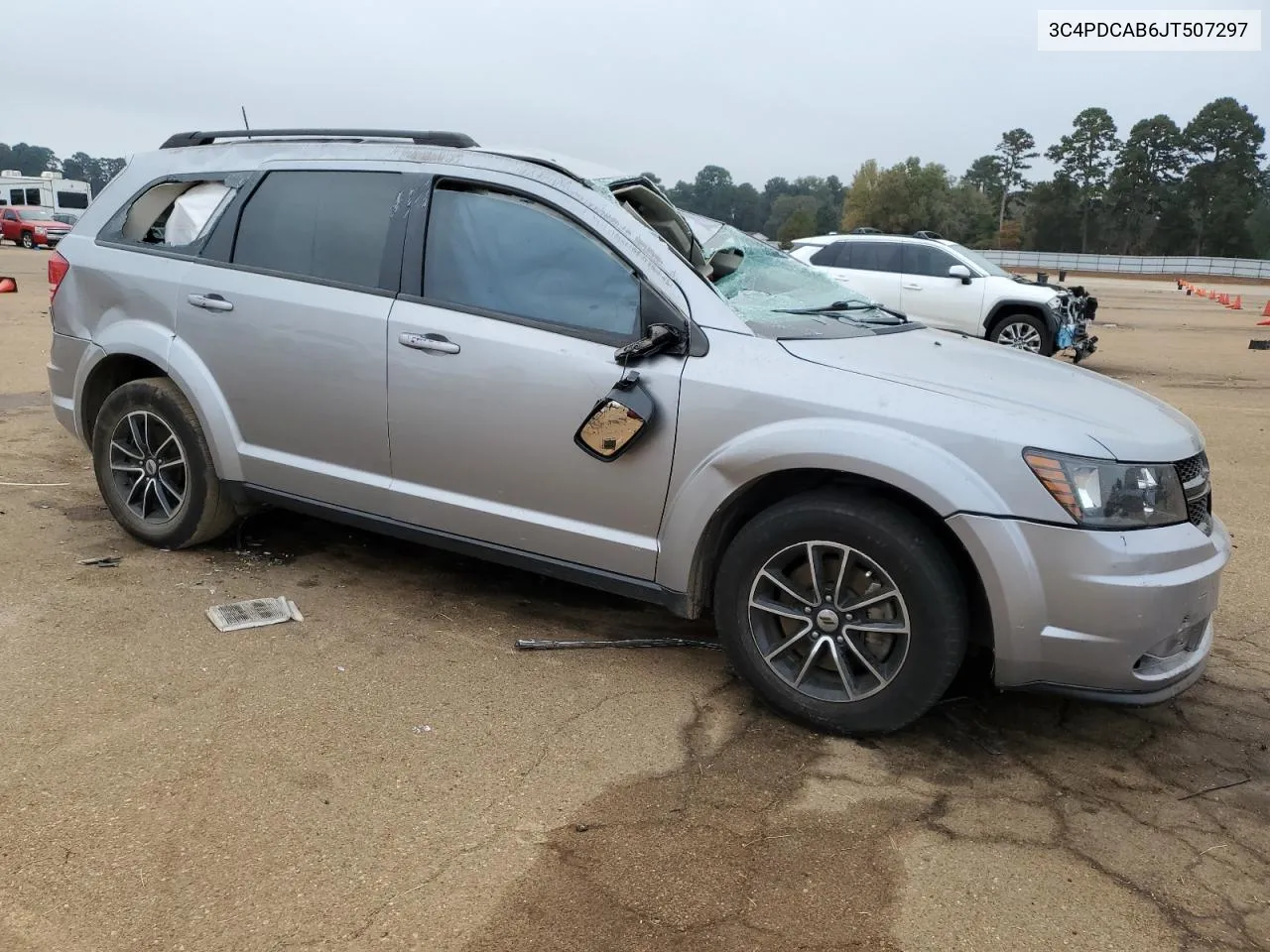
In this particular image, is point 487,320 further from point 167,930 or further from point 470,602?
point 167,930

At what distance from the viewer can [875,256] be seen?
13.9 m

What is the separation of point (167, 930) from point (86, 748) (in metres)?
0.95

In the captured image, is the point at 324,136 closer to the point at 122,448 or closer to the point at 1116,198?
the point at 122,448

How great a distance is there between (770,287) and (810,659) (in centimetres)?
154

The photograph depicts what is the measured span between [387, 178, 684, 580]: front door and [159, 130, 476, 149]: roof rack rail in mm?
239

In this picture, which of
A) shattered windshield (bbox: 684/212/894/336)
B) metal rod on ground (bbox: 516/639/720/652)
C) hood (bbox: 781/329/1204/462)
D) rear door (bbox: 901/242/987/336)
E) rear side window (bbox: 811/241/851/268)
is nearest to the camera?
hood (bbox: 781/329/1204/462)

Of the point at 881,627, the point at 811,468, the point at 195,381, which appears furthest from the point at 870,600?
the point at 195,381

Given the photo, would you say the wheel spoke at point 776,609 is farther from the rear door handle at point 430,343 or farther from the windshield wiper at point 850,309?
the rear door handle at point 430,343

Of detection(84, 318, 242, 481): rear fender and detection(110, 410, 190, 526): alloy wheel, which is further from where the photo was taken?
detection(110, 410, 190, 526): alloy wheel

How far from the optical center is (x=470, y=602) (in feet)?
14.2

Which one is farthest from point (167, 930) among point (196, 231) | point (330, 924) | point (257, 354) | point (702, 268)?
point (196, 231)

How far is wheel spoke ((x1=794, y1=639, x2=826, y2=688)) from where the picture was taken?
327 cm

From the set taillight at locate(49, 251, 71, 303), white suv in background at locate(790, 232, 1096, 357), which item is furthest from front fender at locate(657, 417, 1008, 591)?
white suv in background at locate(790, 232, 1096, 357)

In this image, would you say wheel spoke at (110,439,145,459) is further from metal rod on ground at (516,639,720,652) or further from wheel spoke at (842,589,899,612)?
wheel spoke at (842,589,899,612)
